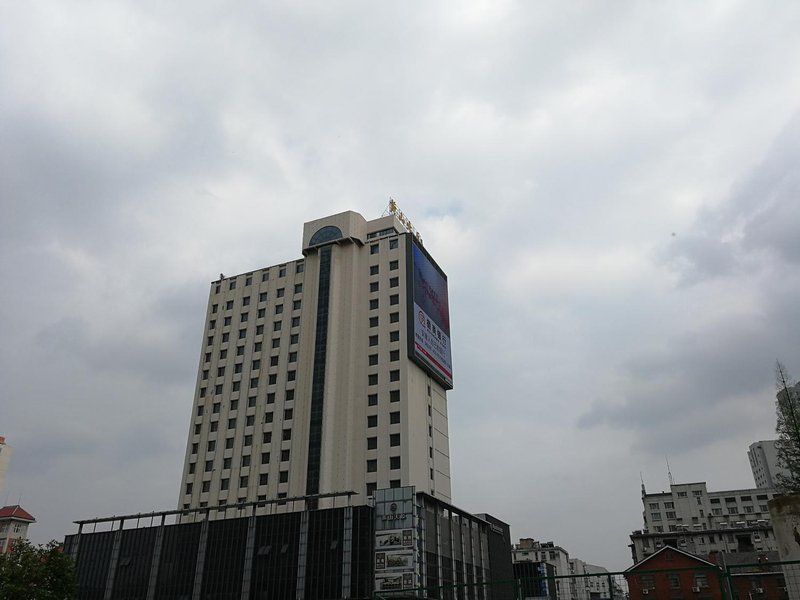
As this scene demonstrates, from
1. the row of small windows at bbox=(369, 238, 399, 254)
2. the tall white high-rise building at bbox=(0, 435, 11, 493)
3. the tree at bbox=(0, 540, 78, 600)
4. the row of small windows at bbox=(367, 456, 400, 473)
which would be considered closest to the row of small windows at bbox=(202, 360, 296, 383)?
the row of small windows at bbox=(367, 456, 400, 473)

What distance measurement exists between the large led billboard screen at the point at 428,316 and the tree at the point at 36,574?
39.0 metres

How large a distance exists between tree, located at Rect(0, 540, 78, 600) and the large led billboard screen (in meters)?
39.0

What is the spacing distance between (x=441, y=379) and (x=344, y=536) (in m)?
28.4

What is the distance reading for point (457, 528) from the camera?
6569 centimetres

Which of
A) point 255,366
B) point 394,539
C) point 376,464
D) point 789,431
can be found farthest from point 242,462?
point 789,431

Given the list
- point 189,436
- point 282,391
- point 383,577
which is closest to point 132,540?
point 189,436

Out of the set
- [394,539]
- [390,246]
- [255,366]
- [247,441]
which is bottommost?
[394,539]

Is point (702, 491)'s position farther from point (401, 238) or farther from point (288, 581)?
point (288, 581)

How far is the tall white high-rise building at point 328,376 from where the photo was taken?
232 ft

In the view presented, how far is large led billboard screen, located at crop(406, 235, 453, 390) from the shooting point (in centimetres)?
7581

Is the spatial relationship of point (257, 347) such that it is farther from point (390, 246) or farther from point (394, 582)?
point (394, 582)

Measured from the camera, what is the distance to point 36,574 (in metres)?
47.5

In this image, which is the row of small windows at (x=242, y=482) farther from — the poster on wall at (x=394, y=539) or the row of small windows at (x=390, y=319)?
the row of small windows at (x=390, y=319)

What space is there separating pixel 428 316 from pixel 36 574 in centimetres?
4816
